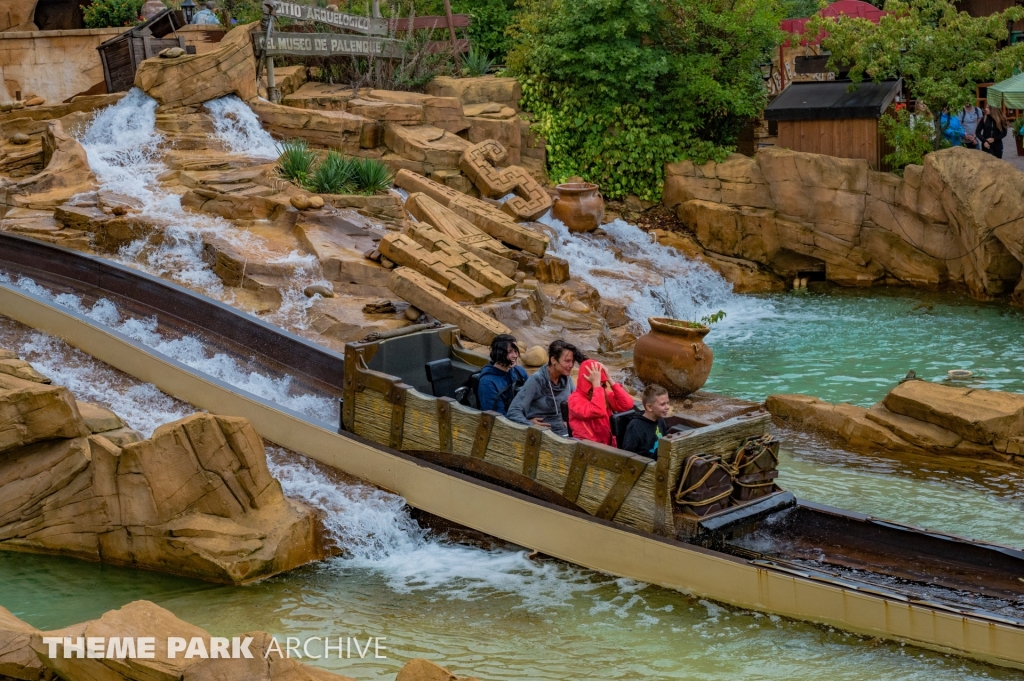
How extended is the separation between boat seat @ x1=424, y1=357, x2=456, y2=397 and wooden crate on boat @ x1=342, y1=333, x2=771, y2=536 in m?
0.60

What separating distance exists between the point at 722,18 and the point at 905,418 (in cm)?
1203

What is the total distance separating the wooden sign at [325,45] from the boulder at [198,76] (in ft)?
1.91

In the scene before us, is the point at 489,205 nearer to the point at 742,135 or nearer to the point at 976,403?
the point at 742,135

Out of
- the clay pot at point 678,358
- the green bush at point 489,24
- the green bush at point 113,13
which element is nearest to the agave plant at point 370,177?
the clay pot at point 678,358

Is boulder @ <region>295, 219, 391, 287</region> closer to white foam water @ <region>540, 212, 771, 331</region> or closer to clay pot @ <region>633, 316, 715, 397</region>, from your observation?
clay pot @ <region>633, 316, 715, 397</region>

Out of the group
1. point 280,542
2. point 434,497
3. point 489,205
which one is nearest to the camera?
point 280,542

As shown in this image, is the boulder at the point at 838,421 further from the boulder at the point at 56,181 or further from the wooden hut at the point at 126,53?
the wooden hut at the point at 126,53

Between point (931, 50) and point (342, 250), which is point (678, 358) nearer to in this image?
point (342, 250)

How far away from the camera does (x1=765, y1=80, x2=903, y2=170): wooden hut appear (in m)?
18.2

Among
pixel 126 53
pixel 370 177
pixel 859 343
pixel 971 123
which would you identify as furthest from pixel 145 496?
pixel 971 123

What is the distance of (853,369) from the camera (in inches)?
530

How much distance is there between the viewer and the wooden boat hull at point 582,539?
608cm

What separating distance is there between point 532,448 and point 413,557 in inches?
48.3

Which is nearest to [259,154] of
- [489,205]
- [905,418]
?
[489,205]
